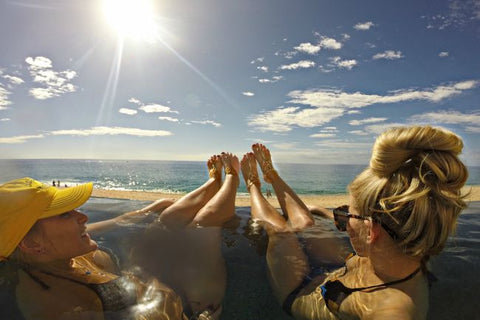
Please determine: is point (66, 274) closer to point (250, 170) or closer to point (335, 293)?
point (335, 293)

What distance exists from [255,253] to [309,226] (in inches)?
37.2

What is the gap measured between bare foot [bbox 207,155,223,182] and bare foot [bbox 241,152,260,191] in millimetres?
489

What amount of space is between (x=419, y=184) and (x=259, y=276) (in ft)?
6.10

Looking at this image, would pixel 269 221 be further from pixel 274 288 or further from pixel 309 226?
pixel 274 288

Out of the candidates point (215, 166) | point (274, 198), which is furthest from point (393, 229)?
point (274, 198)

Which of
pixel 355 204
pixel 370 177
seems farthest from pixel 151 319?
pixel 370 177

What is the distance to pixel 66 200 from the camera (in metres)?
2.07

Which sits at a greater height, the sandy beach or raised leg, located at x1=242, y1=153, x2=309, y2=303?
raised leg, located at x1=242, y1=153, x2=309, y2=303

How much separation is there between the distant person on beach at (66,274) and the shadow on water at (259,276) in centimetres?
16

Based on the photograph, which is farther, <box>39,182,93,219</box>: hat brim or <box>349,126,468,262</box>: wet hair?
<box>39,182,93,219</box>: hat brim

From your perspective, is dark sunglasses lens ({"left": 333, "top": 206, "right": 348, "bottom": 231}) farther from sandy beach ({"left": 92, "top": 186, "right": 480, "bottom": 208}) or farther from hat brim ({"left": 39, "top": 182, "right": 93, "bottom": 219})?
sandy beach ({"left": 92, "top": 186, "right": 480, "bottom": 208})

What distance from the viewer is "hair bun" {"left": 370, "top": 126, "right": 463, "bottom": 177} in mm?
1484

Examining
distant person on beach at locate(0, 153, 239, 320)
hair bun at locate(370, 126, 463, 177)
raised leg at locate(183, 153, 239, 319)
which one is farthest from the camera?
raised leg at locate(183, 153, 239, 319)

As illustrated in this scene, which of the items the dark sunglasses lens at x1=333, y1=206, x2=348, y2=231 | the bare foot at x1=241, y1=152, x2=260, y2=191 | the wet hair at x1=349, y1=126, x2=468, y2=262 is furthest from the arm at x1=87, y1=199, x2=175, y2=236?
the wet hair at x1=349, y1=126, x2=468, y2=262
